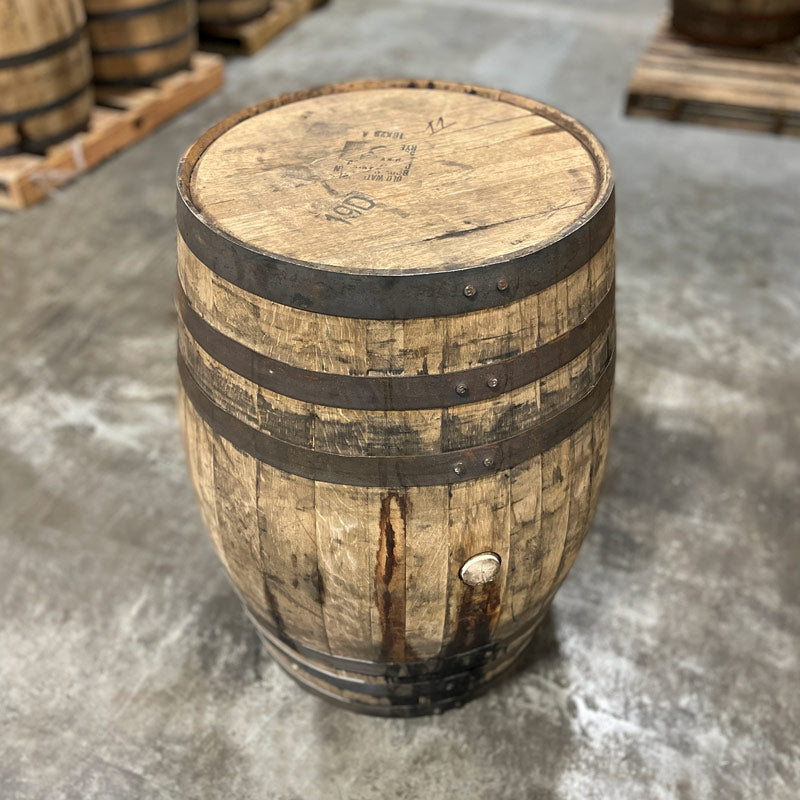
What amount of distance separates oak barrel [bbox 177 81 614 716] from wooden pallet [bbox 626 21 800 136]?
3.27 meters

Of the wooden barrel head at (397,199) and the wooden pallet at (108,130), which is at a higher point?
the wooden barrel head at (397,199)

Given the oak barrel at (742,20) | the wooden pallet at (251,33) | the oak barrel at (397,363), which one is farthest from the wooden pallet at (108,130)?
the oak barrel at (742,20)

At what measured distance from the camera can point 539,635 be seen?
2867 mm

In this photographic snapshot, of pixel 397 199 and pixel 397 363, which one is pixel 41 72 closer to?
pixel 397 199

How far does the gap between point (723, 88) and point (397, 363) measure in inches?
169

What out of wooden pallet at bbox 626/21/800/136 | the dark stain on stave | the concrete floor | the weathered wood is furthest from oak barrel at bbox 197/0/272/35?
the dark stain on stave

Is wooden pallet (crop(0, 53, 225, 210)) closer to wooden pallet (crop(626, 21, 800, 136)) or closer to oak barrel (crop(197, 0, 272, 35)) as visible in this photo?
oak barrel (crop(197, 0, 272, 35))

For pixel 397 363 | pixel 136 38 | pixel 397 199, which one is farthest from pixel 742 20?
pixel 397 363

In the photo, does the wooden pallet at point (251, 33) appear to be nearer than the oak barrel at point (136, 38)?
No

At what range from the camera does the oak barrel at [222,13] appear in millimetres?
6754

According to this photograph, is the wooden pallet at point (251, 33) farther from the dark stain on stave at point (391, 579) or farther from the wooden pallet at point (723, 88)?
the dark stain on stave at point (391, 579)

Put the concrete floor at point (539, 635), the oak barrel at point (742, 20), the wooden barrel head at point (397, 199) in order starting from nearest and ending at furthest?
the wooden barrel head at point (397, 199), the concrete floor at point (539, 635), the oak barrel at point (742, 20)

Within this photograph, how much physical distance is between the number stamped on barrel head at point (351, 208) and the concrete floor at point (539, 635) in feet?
5.09

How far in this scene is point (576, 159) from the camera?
205cm
